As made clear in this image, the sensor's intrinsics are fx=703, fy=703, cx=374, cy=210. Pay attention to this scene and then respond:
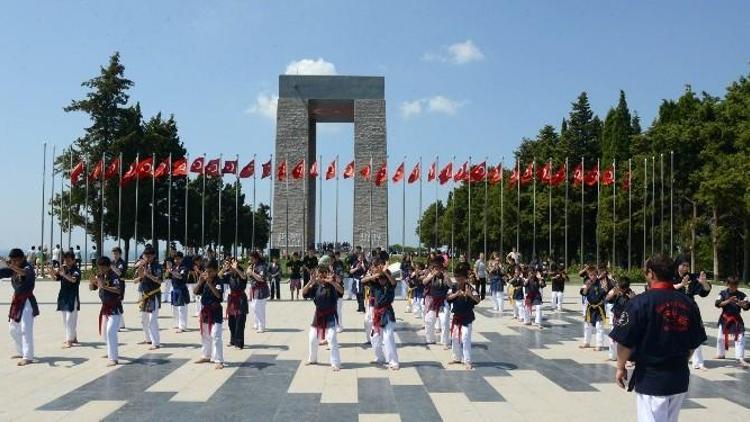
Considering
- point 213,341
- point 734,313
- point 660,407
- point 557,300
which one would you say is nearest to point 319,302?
point 213,341

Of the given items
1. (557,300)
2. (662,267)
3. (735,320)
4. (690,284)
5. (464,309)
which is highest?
(662,267)

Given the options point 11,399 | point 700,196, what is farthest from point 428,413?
point 700,196

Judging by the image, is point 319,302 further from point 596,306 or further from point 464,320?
point 596,306

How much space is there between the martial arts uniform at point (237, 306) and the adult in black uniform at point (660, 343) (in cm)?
1046

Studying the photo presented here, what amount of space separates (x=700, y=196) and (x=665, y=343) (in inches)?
1825

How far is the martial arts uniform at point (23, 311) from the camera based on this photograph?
13.5 m

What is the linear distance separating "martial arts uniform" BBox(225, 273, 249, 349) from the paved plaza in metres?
0.47

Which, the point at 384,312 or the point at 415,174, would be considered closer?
the point at 384,312

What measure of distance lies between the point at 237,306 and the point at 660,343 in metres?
10.7

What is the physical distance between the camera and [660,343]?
5902 mm

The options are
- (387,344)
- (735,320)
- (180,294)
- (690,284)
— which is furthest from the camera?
(180,294)

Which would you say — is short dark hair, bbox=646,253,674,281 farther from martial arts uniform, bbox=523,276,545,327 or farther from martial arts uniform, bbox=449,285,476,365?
martial arts uniform, bbox=523,276,545,327

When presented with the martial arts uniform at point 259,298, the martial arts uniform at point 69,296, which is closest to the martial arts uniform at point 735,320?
the martial arts uniform at point 259,298

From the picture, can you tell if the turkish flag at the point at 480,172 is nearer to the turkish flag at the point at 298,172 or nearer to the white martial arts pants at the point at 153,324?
the turkish flag at the point at 298,172
